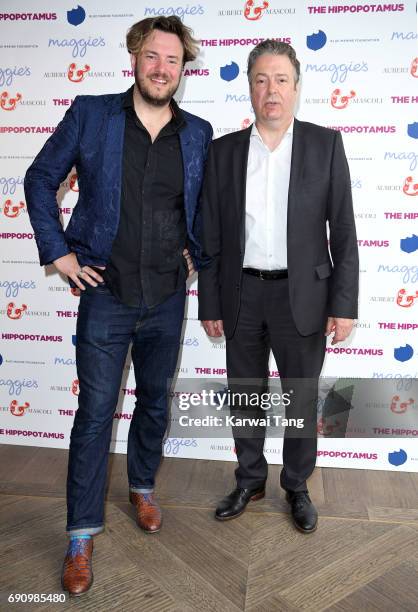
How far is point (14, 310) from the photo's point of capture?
3.24 m

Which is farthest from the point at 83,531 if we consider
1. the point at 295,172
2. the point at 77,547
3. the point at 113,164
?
the point at 295,172

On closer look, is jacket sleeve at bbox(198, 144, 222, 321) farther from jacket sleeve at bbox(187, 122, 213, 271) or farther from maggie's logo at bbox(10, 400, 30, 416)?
maggie's logo at bbox(10, 400, 30, 416)

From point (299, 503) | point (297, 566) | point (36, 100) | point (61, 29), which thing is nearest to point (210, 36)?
point (61, 29)

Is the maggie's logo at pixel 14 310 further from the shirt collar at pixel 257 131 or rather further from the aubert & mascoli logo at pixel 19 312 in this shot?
the shirt collar at pixel 257 131

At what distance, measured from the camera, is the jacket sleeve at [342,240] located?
7.48 ft

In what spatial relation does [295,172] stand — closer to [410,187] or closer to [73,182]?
[410,187]

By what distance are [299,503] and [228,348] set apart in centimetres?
77

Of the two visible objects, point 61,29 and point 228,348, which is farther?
point 61,29

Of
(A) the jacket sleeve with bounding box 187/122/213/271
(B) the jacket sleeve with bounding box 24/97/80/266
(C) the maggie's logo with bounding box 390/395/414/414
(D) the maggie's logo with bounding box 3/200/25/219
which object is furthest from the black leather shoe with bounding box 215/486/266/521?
(D) the maggie's logo with bounding box 3/200/25/219

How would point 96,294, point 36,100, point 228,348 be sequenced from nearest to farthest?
1. point 96,294
2. point 228,348
3. point 36,100

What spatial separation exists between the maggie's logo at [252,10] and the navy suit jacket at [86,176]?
3.38 feet

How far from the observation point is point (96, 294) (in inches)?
87.6

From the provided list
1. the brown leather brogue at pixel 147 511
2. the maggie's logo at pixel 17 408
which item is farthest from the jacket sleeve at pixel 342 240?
the maggie's logo at pixel 17 408

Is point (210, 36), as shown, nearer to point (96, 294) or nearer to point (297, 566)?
point (96, 294)
